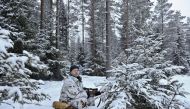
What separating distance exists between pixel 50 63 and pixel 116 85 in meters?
15.4

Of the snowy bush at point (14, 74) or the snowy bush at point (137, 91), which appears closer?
the snowy bush at point (14, 74)

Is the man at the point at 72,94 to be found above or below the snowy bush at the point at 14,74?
below

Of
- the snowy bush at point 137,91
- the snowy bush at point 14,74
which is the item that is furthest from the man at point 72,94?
the snowy bush at point 14,74

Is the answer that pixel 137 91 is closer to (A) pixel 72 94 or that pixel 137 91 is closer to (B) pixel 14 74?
(A) pixel 72 94

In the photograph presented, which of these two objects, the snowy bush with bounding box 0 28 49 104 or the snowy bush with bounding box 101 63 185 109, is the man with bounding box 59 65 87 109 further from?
the snowy bush with bounding box 0 28 49 104

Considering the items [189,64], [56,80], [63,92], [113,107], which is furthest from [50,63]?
[189,64]

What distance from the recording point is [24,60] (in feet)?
15.4

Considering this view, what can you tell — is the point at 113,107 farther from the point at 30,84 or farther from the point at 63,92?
the point at 63,92

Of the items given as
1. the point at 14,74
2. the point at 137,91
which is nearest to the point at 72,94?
the point at 137,91

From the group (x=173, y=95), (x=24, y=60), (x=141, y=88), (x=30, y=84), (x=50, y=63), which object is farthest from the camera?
(x=50, y=63)

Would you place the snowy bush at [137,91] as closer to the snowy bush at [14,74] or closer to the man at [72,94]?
the man at [72,94]

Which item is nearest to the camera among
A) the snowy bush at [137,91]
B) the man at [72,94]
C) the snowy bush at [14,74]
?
the snowy bush at [14,74]

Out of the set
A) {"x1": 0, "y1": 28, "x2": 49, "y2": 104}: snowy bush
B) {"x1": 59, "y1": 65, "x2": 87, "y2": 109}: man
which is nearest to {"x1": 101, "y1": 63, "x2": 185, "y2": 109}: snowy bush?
{"x1": 59, "y1": 65, "x2": 87, "y2": 109}: man

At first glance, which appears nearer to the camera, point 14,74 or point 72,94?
point 14,74
